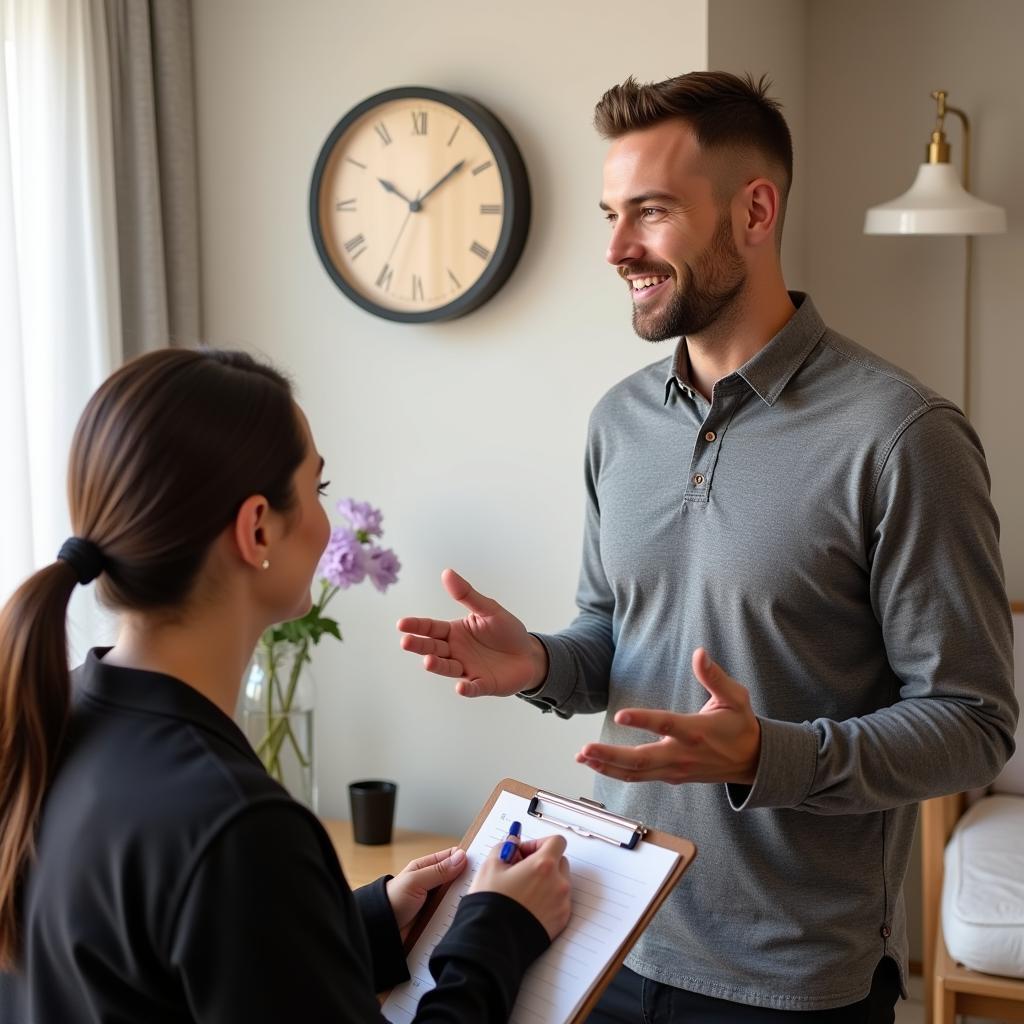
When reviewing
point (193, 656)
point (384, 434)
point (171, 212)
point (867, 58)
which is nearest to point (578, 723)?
point (384, 434)

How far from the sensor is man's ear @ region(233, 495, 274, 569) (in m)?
1.05

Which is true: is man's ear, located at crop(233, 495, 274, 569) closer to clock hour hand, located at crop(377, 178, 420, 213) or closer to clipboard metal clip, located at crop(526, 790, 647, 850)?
clipboard metal clip, located at crop(526, 790, 647, 850)

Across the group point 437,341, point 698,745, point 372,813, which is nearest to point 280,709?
point 372,813

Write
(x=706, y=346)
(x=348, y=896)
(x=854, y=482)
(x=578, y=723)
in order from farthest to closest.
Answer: (x=578, y=723) < (x=706, y=346) < (x=854, y=482) < (x=348, y=896)

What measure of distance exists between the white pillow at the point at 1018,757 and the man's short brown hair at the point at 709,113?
1.51 metres

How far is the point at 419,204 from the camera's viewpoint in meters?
2.52

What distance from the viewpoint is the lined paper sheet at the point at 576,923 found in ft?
3.76

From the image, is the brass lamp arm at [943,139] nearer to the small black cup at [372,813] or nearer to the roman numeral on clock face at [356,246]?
the roman numeral on clock face at [356,246]

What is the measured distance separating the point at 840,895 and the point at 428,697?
1322 millimetres

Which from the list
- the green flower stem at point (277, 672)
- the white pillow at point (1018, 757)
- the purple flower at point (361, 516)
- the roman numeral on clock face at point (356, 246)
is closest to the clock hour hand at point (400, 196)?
the roman numeral on clock face at point (356, 246)

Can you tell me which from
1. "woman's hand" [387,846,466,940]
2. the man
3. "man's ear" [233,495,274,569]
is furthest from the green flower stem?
"man's ear" [233,495,274,569]

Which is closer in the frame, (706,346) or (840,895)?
(840,895)

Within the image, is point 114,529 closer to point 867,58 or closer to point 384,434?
point 384,434

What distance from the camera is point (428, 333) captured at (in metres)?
2.59
